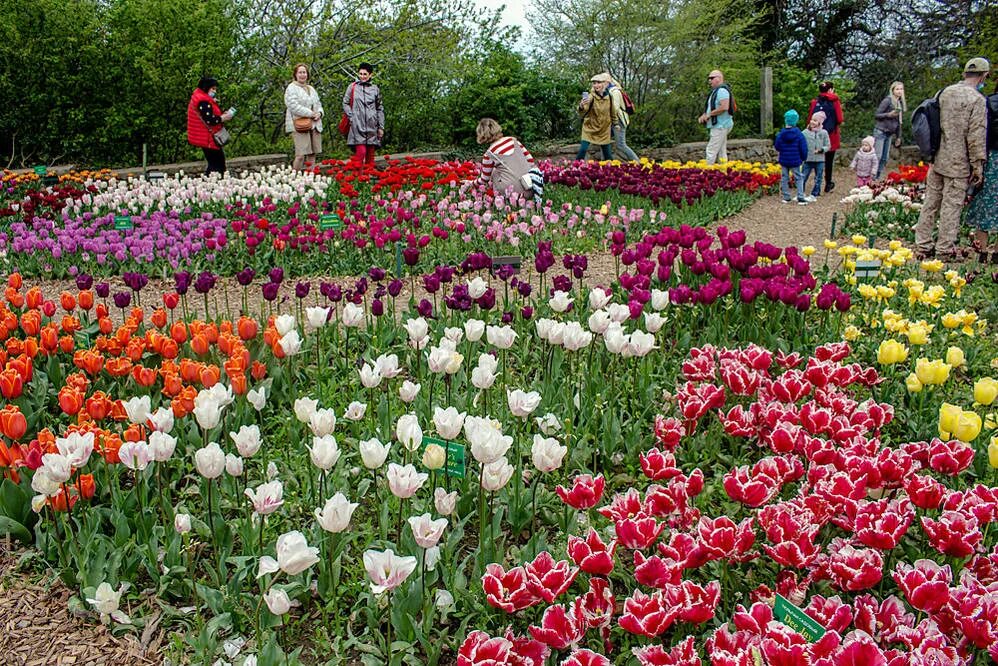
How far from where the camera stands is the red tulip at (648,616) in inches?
74.3

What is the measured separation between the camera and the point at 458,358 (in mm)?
3375

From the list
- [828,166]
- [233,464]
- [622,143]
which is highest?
[622,143]

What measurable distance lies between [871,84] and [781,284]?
22.2 metres

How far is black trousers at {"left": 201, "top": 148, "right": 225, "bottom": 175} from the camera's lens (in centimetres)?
1157

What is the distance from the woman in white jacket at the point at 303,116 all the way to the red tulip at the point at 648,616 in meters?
10.6

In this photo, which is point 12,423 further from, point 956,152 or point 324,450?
point 956,152

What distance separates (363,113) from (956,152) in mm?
7761

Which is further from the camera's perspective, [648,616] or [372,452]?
[372,452]

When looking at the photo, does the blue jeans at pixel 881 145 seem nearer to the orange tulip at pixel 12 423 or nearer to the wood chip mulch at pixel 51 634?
the orange tulip at pixel 12 423

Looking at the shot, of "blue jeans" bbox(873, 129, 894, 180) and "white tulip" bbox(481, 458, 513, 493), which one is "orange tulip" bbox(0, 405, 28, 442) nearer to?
"white tulip" bbox(481, 458, 513, 493)

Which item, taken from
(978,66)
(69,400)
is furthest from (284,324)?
(978,66)

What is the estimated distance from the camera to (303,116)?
38.3ft

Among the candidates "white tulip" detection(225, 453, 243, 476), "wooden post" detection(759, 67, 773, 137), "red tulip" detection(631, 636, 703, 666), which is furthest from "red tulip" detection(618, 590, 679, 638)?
"wooden post" detection(759, 67, 773, 137)

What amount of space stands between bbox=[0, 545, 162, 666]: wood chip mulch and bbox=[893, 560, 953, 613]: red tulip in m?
1.98
